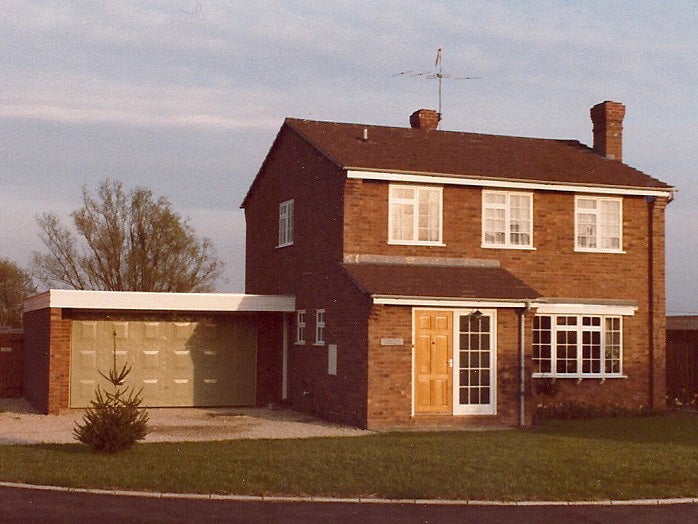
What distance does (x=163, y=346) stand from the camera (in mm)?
→ 27469

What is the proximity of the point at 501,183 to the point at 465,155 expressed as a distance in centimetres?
192

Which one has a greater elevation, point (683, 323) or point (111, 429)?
point (683, 323)

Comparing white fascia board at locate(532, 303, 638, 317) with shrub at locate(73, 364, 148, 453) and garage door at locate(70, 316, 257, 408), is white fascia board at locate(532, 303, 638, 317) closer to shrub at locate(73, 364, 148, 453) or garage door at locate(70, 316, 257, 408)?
garage door at locate(70, 316, 257, 408)

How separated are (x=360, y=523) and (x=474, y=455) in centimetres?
567

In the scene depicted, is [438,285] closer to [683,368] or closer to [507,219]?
[507,219]

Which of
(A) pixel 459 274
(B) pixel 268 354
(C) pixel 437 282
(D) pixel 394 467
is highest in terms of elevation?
(A) pixel 459 274

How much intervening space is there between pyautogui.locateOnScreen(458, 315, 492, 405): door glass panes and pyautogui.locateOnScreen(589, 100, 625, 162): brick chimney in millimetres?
8934

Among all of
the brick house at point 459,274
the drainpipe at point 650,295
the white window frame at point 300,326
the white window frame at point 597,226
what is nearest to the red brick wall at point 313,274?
the brick house at point 459,274

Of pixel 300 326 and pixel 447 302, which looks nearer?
pixel 447 302

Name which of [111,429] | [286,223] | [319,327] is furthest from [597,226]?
[111,429]

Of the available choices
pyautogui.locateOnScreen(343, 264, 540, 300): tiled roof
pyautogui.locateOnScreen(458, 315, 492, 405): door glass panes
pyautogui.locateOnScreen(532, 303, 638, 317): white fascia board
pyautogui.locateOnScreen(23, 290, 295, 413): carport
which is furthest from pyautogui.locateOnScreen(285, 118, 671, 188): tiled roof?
pyautogui.locateOnScreen(23, 290, 295, 413): carport

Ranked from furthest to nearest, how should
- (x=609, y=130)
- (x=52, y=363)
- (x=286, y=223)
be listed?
(x=609, y=130)
(x=286, y=223)
(x=52, y=363)

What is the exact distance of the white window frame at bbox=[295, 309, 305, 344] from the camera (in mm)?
26516

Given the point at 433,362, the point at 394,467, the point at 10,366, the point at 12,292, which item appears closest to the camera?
the point at 394,467
